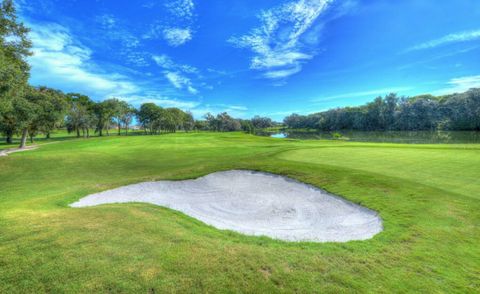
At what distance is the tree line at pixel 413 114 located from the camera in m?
66.1

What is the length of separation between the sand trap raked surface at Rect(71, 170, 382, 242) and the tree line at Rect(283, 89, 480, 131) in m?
91.0

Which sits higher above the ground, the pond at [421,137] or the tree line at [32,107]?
the tree line at [32,107]

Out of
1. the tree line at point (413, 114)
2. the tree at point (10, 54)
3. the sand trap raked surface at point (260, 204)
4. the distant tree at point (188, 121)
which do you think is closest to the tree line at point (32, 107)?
the tree at point (10, 54)

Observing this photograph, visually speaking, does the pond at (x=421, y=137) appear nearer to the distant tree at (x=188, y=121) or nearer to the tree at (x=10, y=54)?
the tree at (x=10, y=54)

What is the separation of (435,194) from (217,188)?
28.2 feet

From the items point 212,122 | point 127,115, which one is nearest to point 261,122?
point 212,122

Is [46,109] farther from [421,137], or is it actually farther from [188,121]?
[188,121]

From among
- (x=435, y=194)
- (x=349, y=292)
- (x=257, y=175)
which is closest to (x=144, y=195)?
(x=257, y=175)

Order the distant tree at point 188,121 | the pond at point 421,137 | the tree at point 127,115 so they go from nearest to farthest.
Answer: the pond at point 421,137 → the tree at point 127,115 → the distant tree at point 188,121

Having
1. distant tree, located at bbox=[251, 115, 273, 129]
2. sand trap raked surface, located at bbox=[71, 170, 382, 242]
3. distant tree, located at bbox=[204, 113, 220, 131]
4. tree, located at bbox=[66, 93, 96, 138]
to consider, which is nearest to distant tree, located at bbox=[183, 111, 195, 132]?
distant tree, located at bbox=[204, 113, 220, 131]

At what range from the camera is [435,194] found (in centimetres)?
704

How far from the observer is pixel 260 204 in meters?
8.20

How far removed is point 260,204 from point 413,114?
99423mm

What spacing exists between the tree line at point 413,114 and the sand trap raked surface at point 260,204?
299ft
